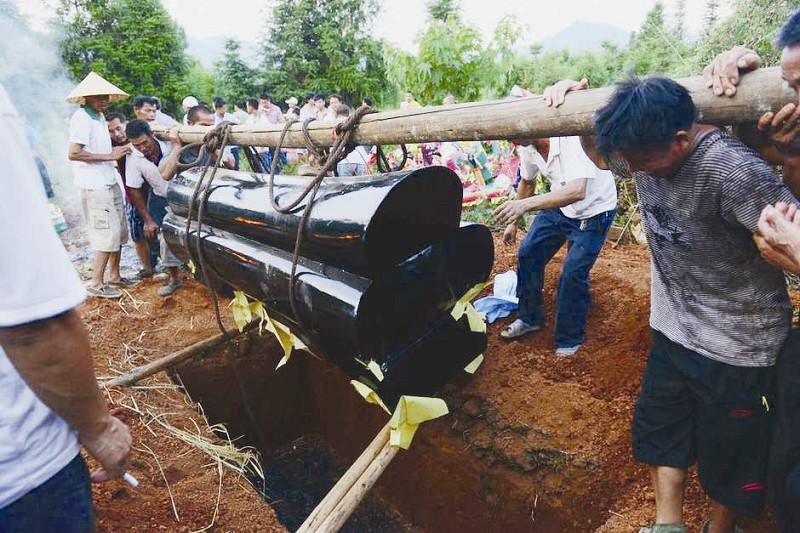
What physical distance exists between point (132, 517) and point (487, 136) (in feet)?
7.51

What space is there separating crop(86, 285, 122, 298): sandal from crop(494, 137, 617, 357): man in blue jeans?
3.81 m

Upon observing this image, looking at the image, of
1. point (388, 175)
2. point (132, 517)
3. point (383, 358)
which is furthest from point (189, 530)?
point (388, 175)

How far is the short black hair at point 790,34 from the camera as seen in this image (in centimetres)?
131

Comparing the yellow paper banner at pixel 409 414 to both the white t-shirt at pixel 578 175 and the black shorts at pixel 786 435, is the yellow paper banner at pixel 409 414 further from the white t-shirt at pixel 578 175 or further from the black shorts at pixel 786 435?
the white t-shirt at pixel 578 175

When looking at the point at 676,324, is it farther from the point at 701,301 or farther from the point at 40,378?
the point at 40,378

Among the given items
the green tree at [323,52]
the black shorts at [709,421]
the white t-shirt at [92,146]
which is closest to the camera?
the black shorts at [709,421]

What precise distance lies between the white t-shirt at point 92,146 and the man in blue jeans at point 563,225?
4015mm

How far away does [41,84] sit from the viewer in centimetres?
1345

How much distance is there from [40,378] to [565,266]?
2901 millimetres

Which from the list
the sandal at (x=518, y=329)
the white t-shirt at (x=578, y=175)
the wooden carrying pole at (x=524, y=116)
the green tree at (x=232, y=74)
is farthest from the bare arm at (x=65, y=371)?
the green tree at (x=232, y=74)

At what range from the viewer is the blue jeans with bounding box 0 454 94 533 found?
1059 mm

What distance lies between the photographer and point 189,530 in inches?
81.4

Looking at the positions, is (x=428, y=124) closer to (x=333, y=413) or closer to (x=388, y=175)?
(x=388, y=175)

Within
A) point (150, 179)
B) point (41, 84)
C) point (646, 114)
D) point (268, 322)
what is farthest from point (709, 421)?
point (41, 84)
